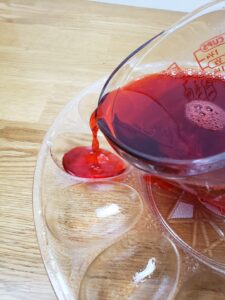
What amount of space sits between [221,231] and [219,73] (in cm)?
21

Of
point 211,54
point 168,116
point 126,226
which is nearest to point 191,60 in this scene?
point 211,54

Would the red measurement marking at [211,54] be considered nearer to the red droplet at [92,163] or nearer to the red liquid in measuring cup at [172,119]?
the red liquid in measuring cup at [172,119]

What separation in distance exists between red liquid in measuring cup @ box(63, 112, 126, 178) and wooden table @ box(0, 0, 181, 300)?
6 cm

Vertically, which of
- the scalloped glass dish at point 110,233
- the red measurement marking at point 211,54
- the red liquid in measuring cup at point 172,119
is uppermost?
the red measurement marking at point 211,54

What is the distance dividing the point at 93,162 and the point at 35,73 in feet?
0.82

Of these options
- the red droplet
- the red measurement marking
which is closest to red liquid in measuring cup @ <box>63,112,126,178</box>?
the red droplet

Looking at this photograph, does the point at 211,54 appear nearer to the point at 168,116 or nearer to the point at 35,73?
the point at 168,116

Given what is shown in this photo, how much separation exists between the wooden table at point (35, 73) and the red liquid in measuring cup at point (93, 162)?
0.19 feet

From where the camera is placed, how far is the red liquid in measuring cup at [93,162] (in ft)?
2.01

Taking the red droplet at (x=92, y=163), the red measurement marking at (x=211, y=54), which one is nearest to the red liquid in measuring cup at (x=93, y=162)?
the red droplet at (x=92, y=163)

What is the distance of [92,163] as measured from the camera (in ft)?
2.05

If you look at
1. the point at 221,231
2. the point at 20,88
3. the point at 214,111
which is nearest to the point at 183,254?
the point at 221,231

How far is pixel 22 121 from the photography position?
0.70 m

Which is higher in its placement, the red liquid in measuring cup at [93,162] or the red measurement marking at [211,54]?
the red measurement marking at [211,54]
